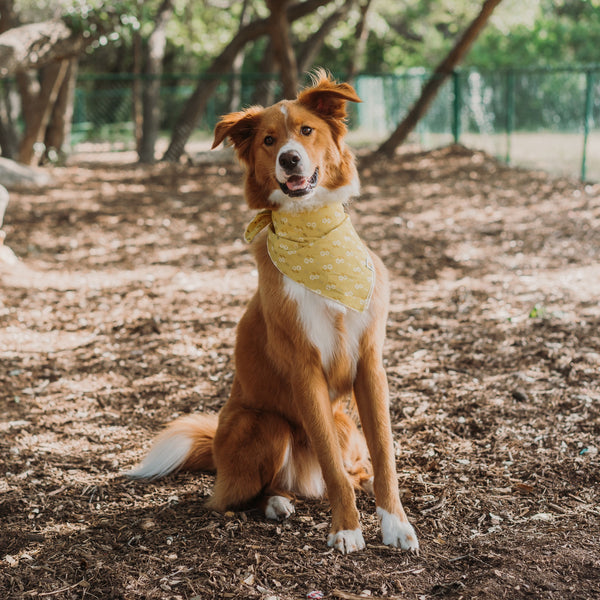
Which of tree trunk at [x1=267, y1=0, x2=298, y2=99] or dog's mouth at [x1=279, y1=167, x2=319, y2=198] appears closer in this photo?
dog's mouth at [x1=279, y1=167, x2=319, y2=198]

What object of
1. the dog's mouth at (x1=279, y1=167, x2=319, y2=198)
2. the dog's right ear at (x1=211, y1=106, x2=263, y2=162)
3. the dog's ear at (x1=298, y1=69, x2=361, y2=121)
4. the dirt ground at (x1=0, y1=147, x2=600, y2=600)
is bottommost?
the dirt ground at (x1=0, y1=147, x2=600, y2=600)

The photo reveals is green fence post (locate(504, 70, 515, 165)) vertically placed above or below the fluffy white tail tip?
above

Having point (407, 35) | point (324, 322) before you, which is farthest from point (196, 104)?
point (407, 35)

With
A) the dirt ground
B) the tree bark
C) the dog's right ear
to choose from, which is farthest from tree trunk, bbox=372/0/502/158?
the dog's right ear

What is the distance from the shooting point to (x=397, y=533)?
123 inches

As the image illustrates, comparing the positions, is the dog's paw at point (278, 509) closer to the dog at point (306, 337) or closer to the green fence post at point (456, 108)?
the dog at point (306, 337)

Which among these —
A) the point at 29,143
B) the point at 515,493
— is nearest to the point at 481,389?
the point at 515,493

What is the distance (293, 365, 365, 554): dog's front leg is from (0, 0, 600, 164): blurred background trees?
7.93 m

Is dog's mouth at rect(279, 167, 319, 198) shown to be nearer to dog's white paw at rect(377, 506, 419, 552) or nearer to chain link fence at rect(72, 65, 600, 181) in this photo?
dog's white paw at rect(377, 506, 419, 552)

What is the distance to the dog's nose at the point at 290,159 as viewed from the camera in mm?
3148

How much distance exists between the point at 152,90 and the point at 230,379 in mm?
12036

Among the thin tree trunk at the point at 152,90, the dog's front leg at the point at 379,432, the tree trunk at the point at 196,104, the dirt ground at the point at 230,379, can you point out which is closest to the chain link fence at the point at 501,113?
the tree trunk at the point at 196,104

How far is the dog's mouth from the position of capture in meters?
3.21

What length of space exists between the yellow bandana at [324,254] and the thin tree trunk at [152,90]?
1259 centimetres
